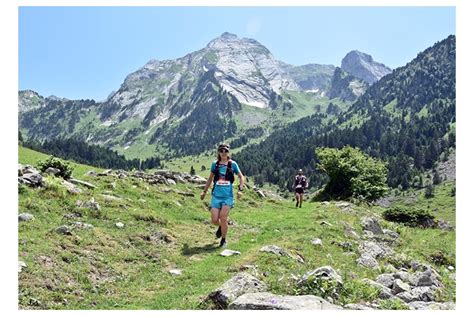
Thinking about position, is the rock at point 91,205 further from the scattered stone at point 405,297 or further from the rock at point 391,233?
the rock at point 391,233

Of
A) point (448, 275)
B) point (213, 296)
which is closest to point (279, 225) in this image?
point (448, 275)

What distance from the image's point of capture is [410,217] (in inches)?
1404

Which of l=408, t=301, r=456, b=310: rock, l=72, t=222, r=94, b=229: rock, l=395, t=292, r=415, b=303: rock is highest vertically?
l=72, t=222, r=94, b=229: rock

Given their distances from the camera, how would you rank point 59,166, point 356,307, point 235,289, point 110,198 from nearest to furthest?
point 356,307, point 235,289, point 110,198, point 59,166

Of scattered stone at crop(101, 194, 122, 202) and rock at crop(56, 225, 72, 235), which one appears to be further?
scattered stone at crop(101, 194, 122, 202)

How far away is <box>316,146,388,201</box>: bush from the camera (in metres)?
48.7

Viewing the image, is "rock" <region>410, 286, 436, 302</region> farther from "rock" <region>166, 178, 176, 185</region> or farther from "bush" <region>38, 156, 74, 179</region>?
"rock" <region>166, 178, 176, 185</region>

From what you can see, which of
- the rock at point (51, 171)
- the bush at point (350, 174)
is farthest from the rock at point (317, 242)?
the bush at point (350, 174)

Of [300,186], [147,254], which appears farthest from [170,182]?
[147,254]

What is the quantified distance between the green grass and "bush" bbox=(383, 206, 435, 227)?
10.5m

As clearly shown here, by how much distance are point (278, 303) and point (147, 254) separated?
772cm

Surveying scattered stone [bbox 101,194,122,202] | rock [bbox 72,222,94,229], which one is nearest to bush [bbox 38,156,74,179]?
→ scattered stone [bbox 101,194,122,202]

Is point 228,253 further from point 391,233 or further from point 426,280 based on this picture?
point 391,233
